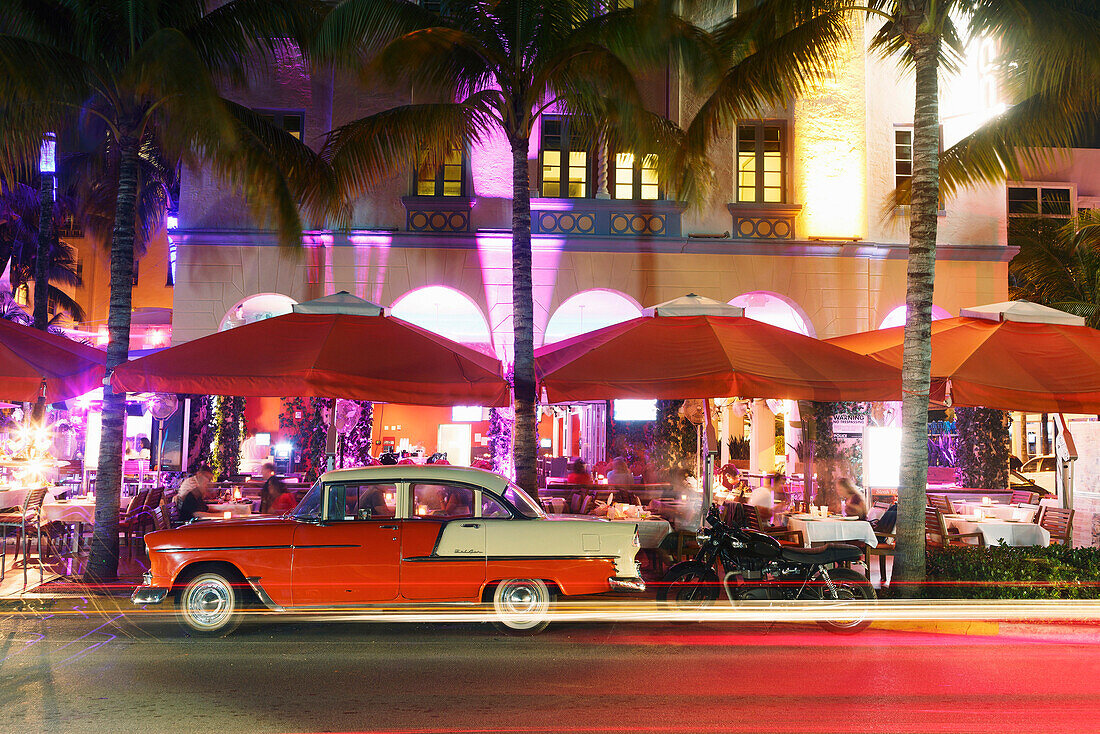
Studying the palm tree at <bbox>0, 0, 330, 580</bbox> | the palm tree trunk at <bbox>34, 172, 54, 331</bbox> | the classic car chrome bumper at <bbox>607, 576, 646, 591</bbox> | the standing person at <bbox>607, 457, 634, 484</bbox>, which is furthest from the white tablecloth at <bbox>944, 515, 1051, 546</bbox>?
the palm tree trunk at <bbox>34, 172, 54, 331</bbox>

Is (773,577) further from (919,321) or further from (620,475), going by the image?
(620,475)

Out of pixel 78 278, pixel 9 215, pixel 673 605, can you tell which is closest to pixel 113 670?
pixel 673 605

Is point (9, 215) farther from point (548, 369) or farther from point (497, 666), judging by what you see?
point (497, 666)

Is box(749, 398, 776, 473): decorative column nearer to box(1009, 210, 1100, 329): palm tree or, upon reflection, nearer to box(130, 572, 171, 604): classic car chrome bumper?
box(1009, 210, 1100, 329): palm tree

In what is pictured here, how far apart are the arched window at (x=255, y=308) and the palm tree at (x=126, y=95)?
5580 mm

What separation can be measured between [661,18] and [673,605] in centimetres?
733

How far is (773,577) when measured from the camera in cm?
964

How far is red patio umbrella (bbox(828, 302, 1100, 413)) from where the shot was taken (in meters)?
11.8

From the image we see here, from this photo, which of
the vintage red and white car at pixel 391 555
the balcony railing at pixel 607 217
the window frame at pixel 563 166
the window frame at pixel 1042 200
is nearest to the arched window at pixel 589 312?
the balcony railing at pixel 607 217

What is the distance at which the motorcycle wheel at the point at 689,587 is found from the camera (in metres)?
9.59

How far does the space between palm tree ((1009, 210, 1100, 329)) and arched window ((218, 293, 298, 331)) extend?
2093cm

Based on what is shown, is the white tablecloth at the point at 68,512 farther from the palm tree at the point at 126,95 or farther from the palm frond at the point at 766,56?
the palm frond at the point at 766,56

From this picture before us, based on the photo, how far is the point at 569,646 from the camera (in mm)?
8664

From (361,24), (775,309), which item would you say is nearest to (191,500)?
(361,24)
